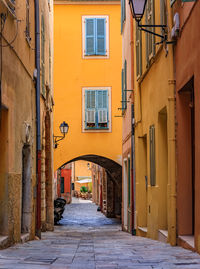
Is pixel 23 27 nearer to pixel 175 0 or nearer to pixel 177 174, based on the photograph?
pixel 175 0

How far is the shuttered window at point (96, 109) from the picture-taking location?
21.7 m

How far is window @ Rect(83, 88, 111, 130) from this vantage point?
21.7 metres

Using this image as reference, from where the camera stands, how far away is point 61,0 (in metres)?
22.3

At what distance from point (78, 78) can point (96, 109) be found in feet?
5.06

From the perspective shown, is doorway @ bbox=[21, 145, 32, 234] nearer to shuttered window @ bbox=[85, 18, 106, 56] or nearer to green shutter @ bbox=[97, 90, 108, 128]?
green shutter @ bbox=[97, 90, 108, 128]

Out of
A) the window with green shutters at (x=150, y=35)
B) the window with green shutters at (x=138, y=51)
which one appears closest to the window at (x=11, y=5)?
the window with green shutters at (x=150, y=35)

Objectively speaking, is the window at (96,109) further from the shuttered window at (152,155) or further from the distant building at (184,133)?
the distant building at (184,133)

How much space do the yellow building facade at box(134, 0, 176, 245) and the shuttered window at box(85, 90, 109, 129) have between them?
7749 mm

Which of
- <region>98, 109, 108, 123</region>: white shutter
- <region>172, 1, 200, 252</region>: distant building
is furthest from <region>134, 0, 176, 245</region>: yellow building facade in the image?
<region>98, 109, 108, 123</region>: white shutter

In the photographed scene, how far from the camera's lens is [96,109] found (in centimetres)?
2169

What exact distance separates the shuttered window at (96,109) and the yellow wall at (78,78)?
0.30m

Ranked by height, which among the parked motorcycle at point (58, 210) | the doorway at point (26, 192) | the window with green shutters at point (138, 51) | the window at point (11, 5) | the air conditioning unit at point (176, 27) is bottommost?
the parked motorcycle at point (58, 210)

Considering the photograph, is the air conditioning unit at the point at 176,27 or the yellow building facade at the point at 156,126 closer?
the air conditioning unit at the point at 176,27

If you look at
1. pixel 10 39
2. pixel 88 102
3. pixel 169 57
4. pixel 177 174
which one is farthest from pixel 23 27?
pixel 88 102
